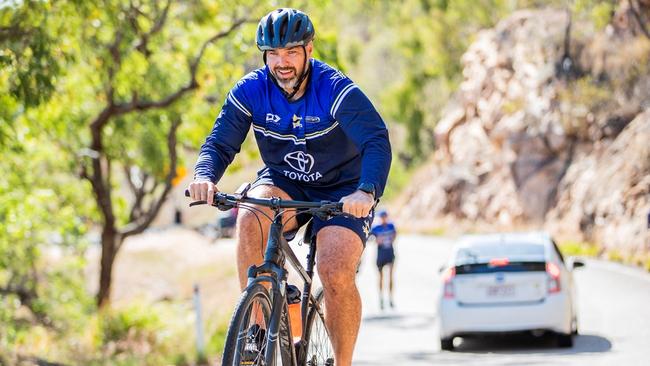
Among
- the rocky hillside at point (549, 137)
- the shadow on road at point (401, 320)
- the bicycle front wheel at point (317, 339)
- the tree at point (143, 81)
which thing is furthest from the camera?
the rocky hillside at point (549, 137)

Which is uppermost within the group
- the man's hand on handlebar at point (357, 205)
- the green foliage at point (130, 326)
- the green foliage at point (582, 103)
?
the green foliage at point (582, 103)

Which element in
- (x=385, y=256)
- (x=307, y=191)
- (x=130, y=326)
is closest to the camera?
(x=307, y=191)

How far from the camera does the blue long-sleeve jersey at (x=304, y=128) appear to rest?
19.0 ft

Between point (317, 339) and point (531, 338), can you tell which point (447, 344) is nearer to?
point (531, 338)

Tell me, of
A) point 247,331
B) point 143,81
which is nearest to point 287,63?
point 247,331

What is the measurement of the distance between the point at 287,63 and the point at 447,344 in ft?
29.7

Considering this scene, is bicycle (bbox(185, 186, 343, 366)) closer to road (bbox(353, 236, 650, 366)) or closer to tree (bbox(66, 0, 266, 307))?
road (bbox(353, 236, 650, 366))

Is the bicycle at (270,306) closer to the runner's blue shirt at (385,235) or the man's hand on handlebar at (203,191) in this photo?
the man's hand on handlebar at (203,191)

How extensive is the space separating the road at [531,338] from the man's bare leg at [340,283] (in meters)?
6.51

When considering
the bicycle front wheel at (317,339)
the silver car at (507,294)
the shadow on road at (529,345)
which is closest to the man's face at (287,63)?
the bicycle front wheel at (317,339)

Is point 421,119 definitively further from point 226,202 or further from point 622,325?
point 226,202

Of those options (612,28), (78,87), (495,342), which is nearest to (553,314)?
(495,342)

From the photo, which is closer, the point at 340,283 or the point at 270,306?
the point at 270,306

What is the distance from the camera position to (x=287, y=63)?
5.79 meters
